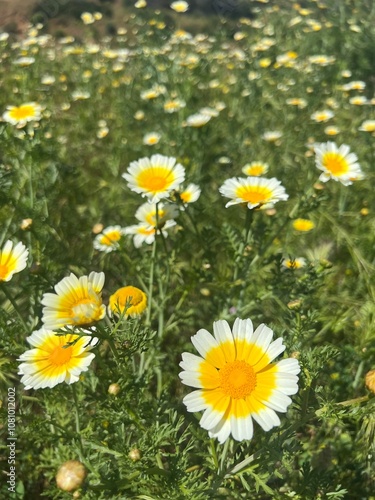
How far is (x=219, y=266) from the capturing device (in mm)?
2352

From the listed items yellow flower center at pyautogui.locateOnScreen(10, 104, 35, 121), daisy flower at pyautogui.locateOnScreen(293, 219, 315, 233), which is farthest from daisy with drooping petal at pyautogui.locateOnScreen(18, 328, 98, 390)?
daisy flower at pyautogui.locateOnScreen(293, 219, 315, 233)

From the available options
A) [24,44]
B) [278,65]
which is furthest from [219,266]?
[24,44]

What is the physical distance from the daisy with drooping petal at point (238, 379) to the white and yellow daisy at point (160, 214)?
827 mm

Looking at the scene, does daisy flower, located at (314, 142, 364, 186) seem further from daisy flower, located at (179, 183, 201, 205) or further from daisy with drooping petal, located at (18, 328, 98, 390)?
daisy with drooping petal, located at (18, 328, 98, 390)

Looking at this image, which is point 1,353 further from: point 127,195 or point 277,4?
point 277,4

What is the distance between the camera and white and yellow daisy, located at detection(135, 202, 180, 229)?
1.99 m

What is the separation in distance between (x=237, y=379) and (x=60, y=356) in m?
Result: 0.57

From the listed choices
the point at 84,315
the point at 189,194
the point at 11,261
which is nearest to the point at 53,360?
the point at 84,315

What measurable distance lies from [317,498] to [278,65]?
186 inches

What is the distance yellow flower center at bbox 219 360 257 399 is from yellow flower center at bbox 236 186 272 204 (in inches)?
29.8

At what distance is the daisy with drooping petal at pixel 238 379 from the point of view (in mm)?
1047

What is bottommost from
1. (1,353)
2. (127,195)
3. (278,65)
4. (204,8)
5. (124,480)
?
(124,480)

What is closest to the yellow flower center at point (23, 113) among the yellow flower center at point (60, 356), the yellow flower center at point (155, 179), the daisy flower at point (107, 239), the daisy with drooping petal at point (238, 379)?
the daisy flower at point (107, 239)

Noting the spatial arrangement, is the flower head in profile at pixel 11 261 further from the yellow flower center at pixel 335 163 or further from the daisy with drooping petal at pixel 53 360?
the yellow flower center at pixel 335 163
